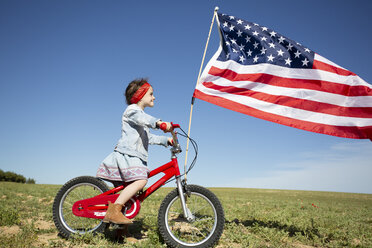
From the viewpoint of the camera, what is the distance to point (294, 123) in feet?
18.4

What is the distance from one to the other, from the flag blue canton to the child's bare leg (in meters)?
4.08

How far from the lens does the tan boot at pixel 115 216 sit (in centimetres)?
365

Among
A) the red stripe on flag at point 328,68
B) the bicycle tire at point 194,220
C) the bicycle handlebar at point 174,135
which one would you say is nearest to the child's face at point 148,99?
the bicycle handlebar at point 174,135

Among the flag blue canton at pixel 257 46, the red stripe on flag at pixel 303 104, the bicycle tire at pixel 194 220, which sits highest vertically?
the flag blue canton at pixel 257 46

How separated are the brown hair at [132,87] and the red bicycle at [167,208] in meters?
1.20

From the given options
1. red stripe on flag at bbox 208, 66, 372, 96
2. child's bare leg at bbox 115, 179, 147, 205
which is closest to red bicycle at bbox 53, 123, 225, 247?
child's bare leg at bbox 115, 179, 147, 205

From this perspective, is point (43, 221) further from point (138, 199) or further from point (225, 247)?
point (225, 247)

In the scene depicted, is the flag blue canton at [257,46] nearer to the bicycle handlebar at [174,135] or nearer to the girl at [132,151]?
the girl at [132,151]

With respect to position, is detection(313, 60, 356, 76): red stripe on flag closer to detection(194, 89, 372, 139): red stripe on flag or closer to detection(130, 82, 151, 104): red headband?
detection(194, 89, 372, 139): red stripe on flag

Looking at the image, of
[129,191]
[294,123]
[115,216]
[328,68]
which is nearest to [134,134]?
[129,191]

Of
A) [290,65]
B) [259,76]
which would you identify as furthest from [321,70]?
[259,76]

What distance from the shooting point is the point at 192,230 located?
4.04m

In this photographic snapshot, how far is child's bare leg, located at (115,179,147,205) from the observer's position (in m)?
3.77

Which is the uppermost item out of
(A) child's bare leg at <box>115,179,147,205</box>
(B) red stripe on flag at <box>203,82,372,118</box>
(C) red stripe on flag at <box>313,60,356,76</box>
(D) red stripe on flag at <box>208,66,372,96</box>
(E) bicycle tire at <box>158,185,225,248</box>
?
(C) red stripe on flag at <box>313,60,356,76</box>
